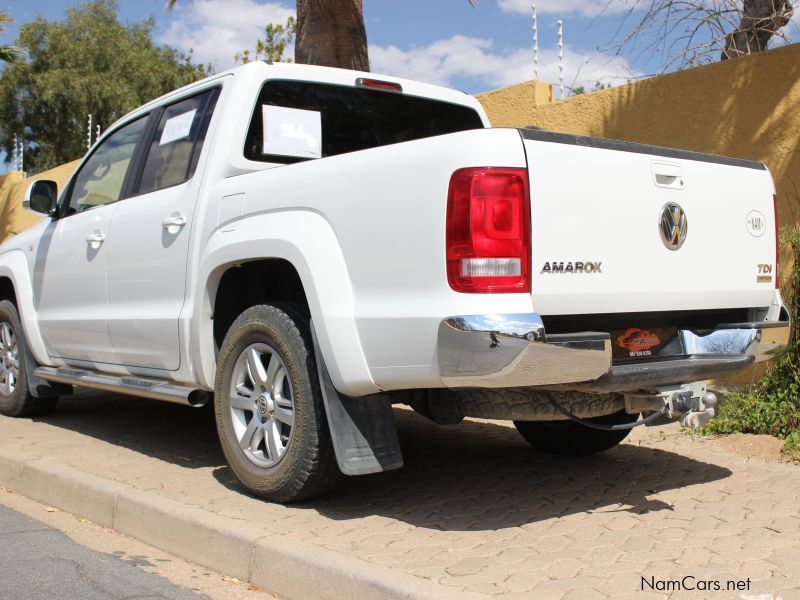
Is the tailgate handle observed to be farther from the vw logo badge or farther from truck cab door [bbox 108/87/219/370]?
truck cab door [bbox 108/87/219/370]

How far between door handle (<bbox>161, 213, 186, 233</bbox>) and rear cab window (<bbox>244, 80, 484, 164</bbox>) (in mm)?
509

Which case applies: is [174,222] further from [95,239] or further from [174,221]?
[95,239]

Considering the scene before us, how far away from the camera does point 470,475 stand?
495cm

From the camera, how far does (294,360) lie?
4.05 meters

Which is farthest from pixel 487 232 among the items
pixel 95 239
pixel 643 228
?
pixel 95 239

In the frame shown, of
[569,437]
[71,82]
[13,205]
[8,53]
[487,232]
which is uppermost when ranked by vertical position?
[71,82]

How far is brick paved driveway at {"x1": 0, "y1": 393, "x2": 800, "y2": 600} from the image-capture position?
134 inches

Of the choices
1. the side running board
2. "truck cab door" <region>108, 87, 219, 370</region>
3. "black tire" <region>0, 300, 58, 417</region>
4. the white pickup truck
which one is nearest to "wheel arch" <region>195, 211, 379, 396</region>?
the white pickup truck

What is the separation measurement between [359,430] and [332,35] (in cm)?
614

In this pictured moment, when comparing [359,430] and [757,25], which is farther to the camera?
[757,25]

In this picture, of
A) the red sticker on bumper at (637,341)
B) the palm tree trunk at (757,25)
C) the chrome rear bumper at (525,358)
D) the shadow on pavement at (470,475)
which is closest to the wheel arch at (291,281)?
the chrome rear bumper at (525,358)

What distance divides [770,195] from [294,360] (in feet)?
8.09

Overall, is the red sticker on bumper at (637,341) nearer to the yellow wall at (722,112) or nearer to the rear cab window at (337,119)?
the rear cab window at (337,119)

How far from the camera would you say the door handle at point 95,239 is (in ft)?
18.5
